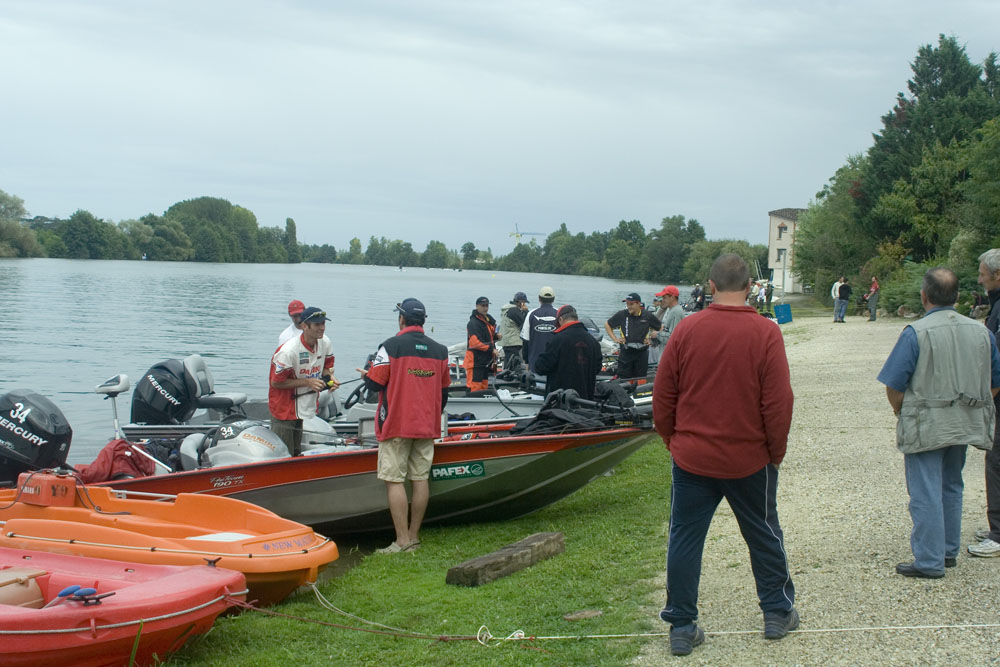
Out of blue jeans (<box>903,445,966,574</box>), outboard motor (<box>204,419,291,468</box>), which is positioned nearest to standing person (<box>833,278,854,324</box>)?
outboard motor (<box>204,419,291,468</box>)

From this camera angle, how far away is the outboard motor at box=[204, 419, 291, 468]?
27.3 ft

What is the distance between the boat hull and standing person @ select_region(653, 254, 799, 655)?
355 centimetres

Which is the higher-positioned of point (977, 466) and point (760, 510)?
point (760, 510)

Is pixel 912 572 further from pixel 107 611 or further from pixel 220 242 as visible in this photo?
pixel 220 242

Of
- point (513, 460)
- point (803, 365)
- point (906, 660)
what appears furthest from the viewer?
point (803, 365)

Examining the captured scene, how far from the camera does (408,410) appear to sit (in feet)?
Result: 24.6

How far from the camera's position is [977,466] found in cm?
821

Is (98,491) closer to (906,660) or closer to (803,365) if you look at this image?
(906,660)

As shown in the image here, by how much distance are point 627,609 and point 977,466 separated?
4.61m

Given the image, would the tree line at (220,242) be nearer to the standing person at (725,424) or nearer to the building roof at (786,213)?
the building roof at (786,213)

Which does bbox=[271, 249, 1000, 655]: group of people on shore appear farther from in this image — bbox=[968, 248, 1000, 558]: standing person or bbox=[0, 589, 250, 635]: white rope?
bbox=[0, 589, 250, 635]: white rope

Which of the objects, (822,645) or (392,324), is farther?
(392,324)

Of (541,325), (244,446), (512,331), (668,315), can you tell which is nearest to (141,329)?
(512,331)

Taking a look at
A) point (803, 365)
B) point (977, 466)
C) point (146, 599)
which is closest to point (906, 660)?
point (146, 599)
